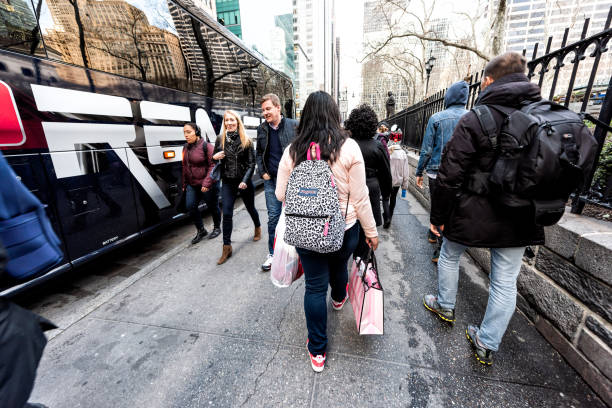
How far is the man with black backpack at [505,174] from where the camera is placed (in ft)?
4.90

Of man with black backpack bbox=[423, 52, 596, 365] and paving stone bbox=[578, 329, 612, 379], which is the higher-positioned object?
man with black backpack bbox=[423, 52, 596, 365]

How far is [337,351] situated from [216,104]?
4.96 metres

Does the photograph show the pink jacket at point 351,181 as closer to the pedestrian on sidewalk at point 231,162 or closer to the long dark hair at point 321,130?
the long dark hair at point 321,130

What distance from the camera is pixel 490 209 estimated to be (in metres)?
1.83

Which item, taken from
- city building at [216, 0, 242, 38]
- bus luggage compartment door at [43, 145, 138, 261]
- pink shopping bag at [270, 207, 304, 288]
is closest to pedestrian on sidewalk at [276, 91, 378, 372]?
pink shopping bag at [270, 207, 304, 288]

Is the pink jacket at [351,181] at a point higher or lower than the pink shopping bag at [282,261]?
higher

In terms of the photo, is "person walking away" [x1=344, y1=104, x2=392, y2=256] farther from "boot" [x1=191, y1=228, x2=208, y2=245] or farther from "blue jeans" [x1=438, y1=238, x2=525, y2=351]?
"boot" [x1=191, y1=228, x2=208, y2=245]

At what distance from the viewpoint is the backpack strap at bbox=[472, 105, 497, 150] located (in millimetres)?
1687

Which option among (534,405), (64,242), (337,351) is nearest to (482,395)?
(534,405)

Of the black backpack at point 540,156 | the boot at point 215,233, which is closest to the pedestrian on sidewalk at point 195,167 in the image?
the boot at point 215,233

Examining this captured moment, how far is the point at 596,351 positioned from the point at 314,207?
218 cm

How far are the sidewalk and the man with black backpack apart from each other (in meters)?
0.35

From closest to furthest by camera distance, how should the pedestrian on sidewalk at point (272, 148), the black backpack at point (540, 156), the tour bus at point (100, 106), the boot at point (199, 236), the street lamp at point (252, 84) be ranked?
the black backpack at point (540, 156), the tour bus at point (100, 106), the pedestrian on sidewalk at point (272, 148), the boot at point (199, 236), the street lamp at point (252, 84)

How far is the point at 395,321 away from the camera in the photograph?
101 inches
